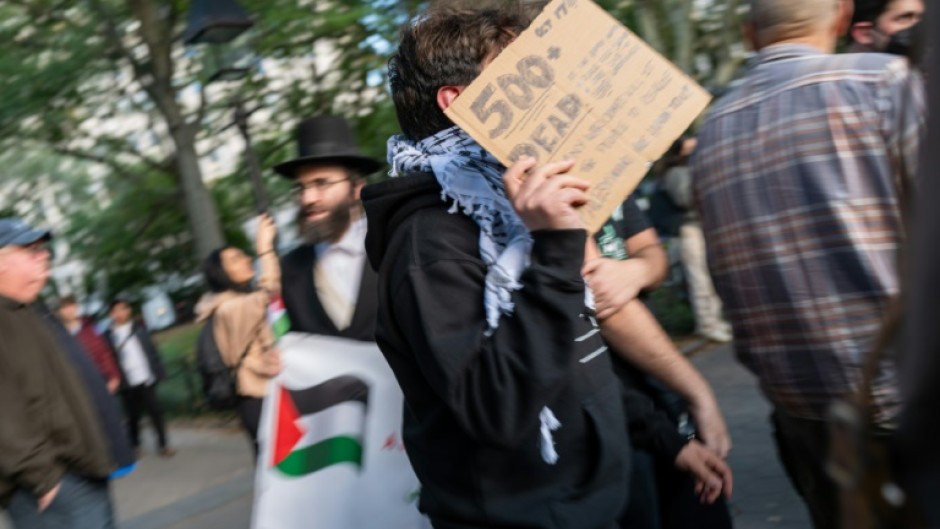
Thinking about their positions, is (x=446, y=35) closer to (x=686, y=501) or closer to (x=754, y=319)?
(x=754, y=319)

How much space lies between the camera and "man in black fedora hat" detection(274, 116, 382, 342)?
3492mm

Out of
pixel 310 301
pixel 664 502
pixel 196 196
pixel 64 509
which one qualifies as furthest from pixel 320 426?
pixel 196 196

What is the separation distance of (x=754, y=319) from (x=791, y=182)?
36 cm

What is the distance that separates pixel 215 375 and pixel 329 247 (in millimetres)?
2637

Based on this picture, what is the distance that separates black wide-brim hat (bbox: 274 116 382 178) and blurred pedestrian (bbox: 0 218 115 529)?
3.55 ft

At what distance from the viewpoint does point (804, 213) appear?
2.47m

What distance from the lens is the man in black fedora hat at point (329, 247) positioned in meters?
3.49

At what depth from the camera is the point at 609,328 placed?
2463 mm

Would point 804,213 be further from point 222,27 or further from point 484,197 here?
point 222,27

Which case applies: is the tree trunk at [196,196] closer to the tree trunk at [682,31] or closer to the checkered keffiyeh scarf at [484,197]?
the tree trunk at [682,31]

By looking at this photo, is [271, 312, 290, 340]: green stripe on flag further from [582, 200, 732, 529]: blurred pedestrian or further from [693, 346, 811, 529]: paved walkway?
[693, 346, 811, 529]: paved walkway

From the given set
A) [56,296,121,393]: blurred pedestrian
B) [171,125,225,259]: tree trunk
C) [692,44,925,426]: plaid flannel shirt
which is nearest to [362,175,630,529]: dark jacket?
[692,44,925,426]: plaid flannel shirt

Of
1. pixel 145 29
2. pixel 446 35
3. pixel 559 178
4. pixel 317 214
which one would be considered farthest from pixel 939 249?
pixel 145 29

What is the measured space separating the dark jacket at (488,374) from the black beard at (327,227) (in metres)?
1.49
